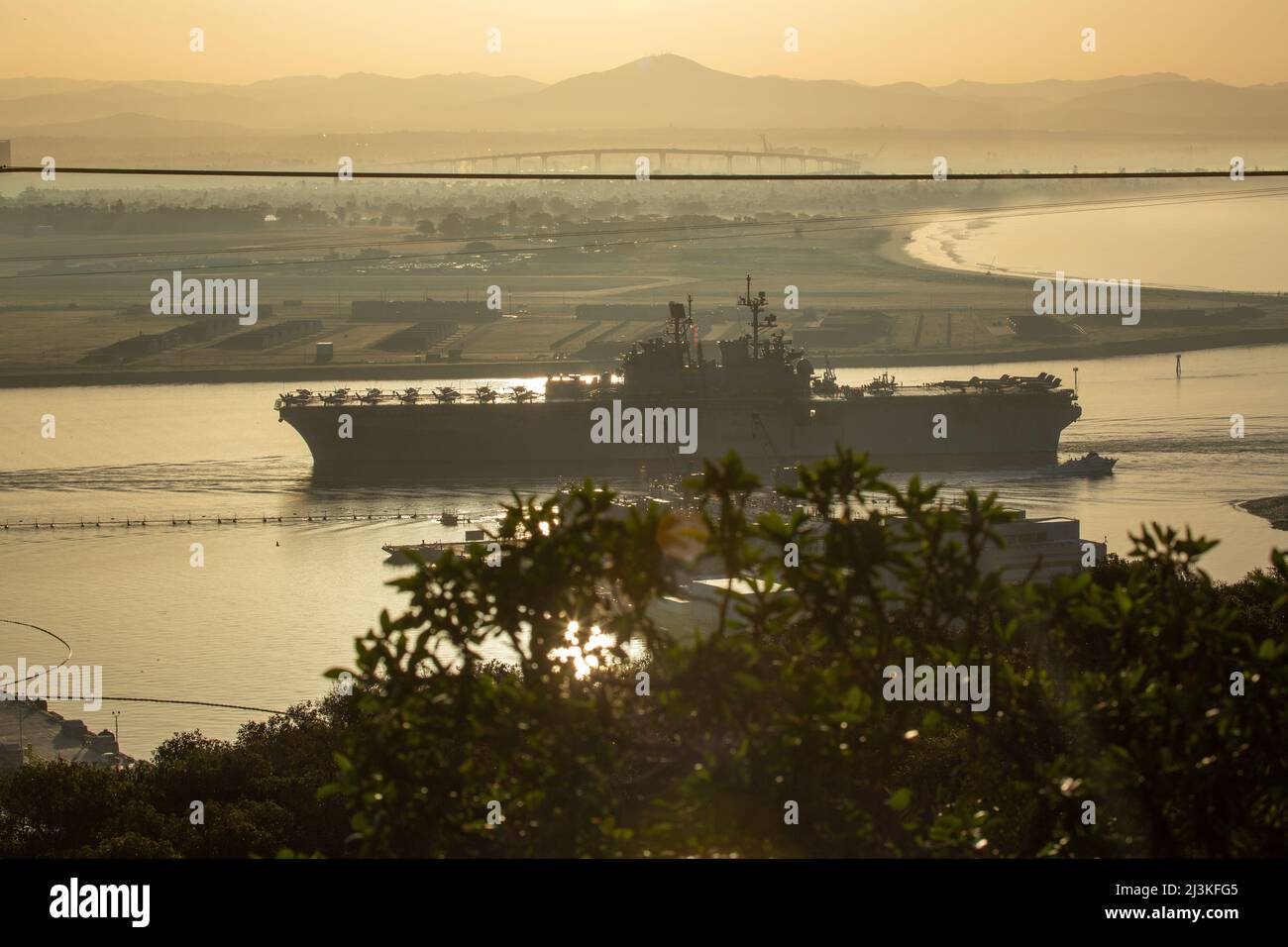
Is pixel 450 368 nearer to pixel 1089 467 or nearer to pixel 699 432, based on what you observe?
pixel 699 432

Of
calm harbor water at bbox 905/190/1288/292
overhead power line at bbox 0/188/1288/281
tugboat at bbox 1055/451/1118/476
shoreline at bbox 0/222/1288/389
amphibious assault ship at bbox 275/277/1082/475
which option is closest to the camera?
tugboat at bbox 1055/451/1118/476

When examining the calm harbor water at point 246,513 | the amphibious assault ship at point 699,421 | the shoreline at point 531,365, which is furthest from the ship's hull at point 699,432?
the shoreline at point 531,365

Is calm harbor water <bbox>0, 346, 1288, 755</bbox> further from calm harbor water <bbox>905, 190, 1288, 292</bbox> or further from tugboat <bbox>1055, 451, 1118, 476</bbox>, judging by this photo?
calm harbor water <bbox>905, 190, 1288, 292</bbox>

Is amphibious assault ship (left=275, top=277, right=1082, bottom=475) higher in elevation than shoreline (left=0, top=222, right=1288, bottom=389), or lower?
lower

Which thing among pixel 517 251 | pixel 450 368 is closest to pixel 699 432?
pixel 450 368

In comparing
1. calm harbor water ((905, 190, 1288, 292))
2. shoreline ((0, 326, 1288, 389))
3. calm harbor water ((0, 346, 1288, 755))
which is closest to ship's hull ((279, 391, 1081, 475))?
calm harbor water ((0, 346, 1288, 755))

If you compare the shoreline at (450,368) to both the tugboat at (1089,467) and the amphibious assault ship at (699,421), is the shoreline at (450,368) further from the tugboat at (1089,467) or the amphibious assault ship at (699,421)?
the tugboat at (1089,467)
